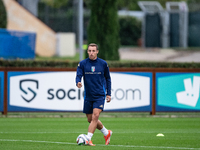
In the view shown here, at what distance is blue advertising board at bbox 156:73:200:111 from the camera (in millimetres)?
17078

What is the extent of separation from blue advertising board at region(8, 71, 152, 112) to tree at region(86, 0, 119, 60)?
695cm

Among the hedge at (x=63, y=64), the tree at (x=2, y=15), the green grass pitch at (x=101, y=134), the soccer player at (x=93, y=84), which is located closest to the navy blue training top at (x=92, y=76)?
the soccer player at (x=93, y=84)

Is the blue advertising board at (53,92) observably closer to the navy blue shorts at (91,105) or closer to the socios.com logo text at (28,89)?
the socios.com logo text at (28,89)

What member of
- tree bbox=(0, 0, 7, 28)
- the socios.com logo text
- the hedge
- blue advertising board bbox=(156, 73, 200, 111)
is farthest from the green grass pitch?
tree bbox=(0, 0, 7, 28)

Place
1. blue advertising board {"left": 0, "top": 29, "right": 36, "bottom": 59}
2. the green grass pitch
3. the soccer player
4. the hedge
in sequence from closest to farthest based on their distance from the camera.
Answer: the soccer player
the green grass pitch
the hedge
blue advertising board {"left": 0, "top": 29, "right": 36, "bottom": 59}

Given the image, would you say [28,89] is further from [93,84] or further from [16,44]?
[16,44]

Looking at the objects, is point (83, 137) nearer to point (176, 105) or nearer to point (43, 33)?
point (176, 105)

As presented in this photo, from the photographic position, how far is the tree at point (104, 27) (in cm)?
2356

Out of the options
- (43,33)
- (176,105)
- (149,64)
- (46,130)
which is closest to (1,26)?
(43,33)

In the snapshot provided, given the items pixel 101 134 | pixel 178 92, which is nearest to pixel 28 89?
pixel 101 134

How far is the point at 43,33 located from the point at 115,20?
11.3 meters

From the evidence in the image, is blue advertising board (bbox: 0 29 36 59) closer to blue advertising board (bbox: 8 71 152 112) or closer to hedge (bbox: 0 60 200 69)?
hedge (bbox: 0 60 200 69)

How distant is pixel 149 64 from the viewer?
20281 millimetres

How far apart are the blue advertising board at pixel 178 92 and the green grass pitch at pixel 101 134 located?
2.08 metres
